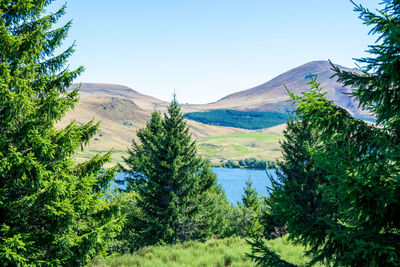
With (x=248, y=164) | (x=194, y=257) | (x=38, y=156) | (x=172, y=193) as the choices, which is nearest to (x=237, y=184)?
(x=248, y=164)

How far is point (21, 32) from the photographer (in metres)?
7.75

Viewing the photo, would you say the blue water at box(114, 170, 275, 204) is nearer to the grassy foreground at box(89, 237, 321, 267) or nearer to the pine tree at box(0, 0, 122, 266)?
the grassy foreground at box(89, 237, 321, 267)

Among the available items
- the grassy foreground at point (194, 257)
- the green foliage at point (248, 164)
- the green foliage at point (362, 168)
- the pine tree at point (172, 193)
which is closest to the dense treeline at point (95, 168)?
the green foliage at point (362, 168)

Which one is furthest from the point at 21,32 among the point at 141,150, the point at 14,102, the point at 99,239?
the point at 141,150

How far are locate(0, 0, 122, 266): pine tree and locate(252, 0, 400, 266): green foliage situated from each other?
5535 mm

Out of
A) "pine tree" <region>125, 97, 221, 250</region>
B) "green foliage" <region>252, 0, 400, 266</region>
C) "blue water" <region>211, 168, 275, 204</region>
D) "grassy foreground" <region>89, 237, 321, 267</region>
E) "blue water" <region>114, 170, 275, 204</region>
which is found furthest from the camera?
"blue water" <region>211, 168, 275, 204</region>

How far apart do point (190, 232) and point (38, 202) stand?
1463 centimetres

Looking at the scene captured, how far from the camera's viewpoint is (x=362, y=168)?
3.33 meters

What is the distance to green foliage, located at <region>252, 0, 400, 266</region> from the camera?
315 cm

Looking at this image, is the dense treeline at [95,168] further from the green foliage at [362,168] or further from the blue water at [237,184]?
the blue water at [237,184]

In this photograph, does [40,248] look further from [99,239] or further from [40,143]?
[40,143]

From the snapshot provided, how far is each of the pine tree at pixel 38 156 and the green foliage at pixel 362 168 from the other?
553cm

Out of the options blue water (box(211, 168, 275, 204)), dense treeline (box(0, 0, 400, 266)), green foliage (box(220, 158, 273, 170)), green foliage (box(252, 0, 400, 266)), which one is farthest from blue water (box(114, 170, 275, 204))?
green foliage (box(252, 0, 400, 266))

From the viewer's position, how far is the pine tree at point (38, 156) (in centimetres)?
642
